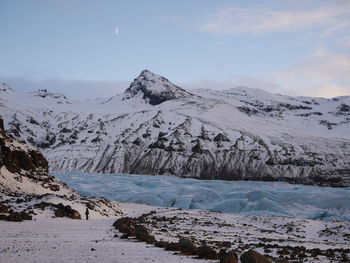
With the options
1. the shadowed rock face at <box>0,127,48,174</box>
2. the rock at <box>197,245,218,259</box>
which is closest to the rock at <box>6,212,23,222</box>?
the rock at <box>197,245,218,259</box>

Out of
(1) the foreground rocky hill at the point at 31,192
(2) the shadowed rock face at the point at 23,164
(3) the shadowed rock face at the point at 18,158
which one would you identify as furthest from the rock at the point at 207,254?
(3) the shadowed rock face at the point at 18,158

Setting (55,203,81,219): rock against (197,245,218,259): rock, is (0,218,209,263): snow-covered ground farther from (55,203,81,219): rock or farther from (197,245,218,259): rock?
(55,203,81,219): rock

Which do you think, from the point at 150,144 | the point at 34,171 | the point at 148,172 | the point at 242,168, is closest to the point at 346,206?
the point at 34,171

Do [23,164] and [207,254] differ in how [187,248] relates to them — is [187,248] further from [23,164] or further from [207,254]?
[23,164]

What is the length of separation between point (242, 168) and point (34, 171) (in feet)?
382

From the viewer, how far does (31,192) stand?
5331 cm

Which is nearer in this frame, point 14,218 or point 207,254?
point 207,254

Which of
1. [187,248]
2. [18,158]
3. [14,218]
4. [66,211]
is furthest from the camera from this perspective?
[18,158]

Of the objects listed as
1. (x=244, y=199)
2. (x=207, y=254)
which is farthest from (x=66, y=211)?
(x=244, y=199)

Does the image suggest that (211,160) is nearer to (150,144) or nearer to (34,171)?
(150,144)

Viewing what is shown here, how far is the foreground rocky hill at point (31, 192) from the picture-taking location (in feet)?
128

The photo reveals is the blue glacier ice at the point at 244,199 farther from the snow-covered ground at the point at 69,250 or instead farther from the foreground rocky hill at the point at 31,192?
the snow-covered ground at the point at 69,250

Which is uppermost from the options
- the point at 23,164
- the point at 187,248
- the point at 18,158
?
the point at 187,248

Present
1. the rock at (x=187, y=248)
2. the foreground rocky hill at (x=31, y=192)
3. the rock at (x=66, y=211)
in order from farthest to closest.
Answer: the rock at (x=66, y=211) < the foreground rocky hill at (x=31, y=192) < the rock at (x=187, y=248)
